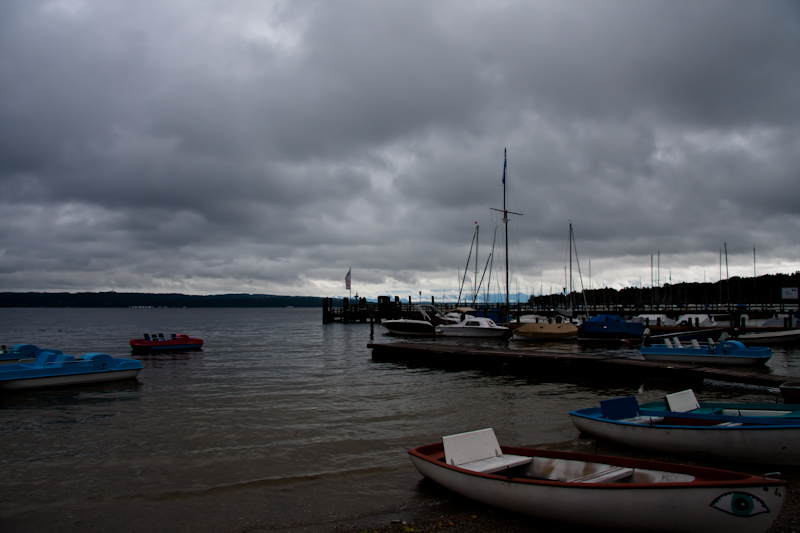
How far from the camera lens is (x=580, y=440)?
38.1ft

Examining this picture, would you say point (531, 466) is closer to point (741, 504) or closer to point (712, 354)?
point (741, 504)

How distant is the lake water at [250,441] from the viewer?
832 centimetres

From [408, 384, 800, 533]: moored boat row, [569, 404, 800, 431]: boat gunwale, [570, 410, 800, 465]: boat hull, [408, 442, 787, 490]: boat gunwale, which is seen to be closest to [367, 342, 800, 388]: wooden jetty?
[408, 384, 800, 533]: moored boat row

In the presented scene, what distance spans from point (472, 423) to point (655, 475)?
759 centimetres

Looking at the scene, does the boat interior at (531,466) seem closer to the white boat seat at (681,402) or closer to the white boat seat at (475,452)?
the white boat seat at (475,452)

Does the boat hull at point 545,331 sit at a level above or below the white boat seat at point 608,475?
below

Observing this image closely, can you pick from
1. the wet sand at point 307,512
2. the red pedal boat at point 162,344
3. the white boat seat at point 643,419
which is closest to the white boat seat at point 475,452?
the wet sand at point 307,512

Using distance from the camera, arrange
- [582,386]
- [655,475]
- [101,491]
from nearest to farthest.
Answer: [655,475], [101,491], [582,386]

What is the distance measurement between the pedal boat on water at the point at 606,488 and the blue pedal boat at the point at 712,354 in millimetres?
18828

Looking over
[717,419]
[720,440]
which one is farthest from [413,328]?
[720,440]

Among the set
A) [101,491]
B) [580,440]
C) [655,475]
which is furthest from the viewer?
[580,440]

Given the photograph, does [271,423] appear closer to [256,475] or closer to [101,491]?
[256,475]

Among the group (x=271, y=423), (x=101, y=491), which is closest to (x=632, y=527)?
(x=101, y=491)

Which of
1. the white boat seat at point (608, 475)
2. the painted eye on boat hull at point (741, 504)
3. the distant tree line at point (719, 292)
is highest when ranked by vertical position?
the distant tree line at point (719, 292)
